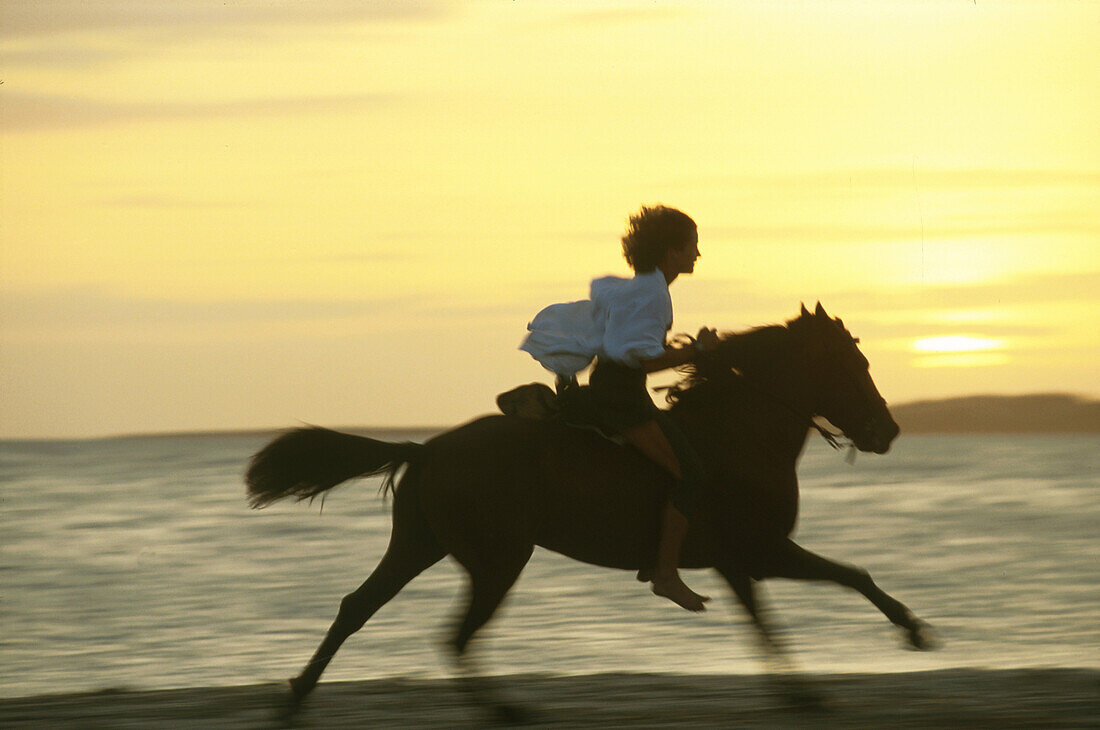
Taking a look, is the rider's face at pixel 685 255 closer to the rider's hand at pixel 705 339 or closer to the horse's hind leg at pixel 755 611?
the rider's hand at pixel 705 339

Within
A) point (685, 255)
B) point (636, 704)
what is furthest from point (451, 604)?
point (685, 255)

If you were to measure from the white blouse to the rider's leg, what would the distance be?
366 millimetres

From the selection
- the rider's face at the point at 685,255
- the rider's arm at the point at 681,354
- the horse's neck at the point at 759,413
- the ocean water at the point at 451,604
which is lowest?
the ocean water at the point at 451,604

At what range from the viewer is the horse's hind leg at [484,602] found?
7012mm

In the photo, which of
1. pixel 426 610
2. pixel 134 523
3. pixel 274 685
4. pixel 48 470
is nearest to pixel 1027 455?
pixel 48 470

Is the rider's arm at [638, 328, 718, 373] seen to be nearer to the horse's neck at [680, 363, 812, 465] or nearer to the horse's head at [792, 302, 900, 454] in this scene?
the horse's neck at [680, 363, 812, 465]

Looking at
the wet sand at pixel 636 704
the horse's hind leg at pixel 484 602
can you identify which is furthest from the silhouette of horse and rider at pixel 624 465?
the wet sand at pixel 636 704

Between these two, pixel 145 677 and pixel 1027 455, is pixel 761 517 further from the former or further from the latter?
pixel 1027 455

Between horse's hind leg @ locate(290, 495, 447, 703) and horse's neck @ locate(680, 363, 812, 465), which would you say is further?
horse's neck @ locate(680, 363, 812, 465)

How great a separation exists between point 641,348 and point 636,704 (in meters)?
2.10

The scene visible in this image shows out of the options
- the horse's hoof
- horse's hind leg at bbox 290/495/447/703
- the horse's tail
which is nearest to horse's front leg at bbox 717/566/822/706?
the horse's hoof

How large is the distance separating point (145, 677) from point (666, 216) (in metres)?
6.45

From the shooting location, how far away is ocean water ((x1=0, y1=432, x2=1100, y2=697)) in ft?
37.4

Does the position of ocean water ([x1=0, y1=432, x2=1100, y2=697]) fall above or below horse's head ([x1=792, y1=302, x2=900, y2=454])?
below
